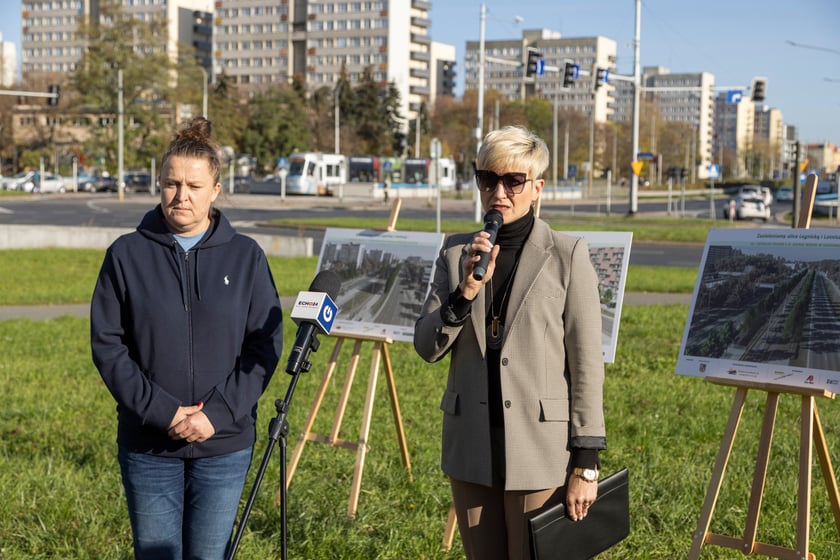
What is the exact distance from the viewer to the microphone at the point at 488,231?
3117 millimetres

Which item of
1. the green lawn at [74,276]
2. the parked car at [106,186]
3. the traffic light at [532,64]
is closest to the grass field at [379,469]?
the green lawn at [74,276]

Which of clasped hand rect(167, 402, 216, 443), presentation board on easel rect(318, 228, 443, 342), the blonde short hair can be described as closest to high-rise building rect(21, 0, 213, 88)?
presentation board on easel rect(318, 228, 443, 342)

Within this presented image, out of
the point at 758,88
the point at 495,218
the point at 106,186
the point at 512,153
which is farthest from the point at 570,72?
the point at 106,186

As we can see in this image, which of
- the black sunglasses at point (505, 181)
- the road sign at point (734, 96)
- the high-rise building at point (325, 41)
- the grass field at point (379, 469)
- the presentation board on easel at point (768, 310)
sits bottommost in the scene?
the grass field at point (379, 469)

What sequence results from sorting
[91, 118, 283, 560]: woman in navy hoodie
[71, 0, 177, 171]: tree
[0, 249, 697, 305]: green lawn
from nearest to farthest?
[91, 118, 283, 560]: woman in navy hoodie, [0, 249, 697, 305]: green lawn, [71, 0, 177, 171]: tree

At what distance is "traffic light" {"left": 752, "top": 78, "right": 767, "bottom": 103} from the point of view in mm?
40719

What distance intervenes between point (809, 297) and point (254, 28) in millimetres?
152955

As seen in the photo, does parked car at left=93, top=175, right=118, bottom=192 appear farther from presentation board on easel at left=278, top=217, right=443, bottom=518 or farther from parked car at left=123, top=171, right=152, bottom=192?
presentation board on easel at left=278, top=217, right=443, bottom=518

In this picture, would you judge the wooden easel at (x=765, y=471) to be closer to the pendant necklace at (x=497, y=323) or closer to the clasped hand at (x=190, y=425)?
the pendant necklace at (x=497, y=323)

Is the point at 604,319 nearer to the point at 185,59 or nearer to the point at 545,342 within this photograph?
the point at 545,342

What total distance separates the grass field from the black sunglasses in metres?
2.39

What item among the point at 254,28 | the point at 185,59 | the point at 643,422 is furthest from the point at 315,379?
the point at 254,28

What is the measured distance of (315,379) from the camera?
10.3m

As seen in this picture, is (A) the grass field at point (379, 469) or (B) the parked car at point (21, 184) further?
(B) the parked car at point (21, 184)
